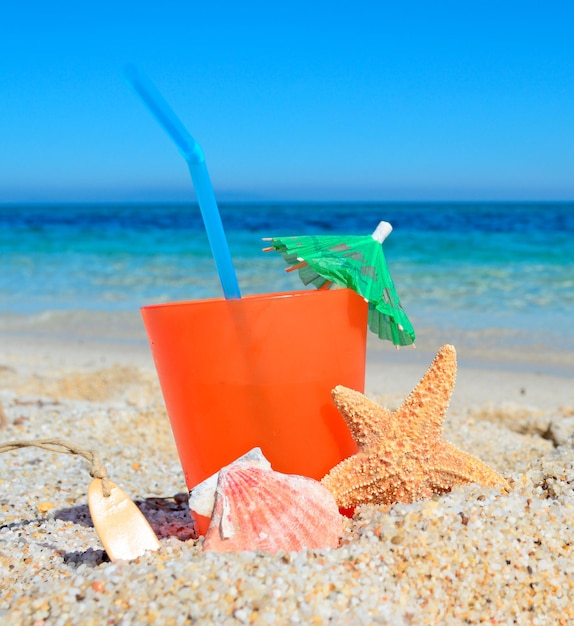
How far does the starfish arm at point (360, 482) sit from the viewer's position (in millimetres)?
1439

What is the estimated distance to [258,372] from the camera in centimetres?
144

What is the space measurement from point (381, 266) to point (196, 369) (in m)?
0.48

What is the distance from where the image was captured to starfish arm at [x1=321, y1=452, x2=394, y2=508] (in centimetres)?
144

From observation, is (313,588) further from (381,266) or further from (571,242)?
(571,242)

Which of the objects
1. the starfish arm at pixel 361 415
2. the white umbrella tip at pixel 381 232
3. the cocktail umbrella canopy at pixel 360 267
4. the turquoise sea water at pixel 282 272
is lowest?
the turquoise sea water at pixel 282 272

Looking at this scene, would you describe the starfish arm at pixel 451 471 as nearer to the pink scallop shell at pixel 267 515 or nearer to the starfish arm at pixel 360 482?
the starfish arm at pixel 360 482

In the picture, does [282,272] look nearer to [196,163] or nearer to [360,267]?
[360,267]

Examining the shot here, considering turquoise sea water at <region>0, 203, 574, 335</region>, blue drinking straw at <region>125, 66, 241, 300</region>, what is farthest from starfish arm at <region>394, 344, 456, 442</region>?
turquoise sea water at <region>0, 203, 574, 335</region>

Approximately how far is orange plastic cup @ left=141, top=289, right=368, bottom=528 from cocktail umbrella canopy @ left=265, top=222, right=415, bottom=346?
0.14 feet

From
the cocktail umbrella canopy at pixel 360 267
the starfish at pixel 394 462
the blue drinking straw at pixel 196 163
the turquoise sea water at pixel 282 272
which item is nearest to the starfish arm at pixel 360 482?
the starfish at pixel 394 462

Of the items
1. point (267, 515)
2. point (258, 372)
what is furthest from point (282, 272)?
point (267, 515)

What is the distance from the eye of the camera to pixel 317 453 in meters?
1.52

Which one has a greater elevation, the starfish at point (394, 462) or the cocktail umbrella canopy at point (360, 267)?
the cocktail umbrella canopy at point (360, 267)

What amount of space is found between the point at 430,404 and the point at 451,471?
0.48ft
